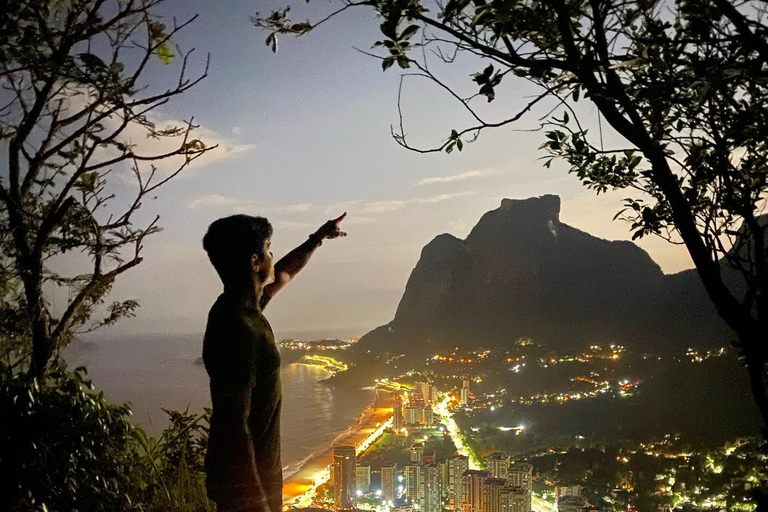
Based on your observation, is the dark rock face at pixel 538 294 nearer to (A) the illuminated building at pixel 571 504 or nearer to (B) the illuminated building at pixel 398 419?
(B) the illuminated building at pixel 398 419

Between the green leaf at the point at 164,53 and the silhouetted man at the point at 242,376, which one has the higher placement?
the green leaf at the point at 164,53

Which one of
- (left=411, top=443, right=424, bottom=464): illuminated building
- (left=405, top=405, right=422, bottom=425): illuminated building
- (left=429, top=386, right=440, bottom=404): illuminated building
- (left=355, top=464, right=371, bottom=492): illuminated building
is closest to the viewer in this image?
(left=355, top=464, right=371, bottom=492): illuminated building

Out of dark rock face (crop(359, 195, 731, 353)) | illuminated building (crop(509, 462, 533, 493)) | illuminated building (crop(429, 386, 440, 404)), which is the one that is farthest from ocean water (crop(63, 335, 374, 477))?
dark rock face (crop(359, 195, 731, 353))

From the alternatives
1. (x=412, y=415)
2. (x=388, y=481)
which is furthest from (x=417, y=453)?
(x=412, y=415)

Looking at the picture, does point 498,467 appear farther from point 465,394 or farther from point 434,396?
point 465,394

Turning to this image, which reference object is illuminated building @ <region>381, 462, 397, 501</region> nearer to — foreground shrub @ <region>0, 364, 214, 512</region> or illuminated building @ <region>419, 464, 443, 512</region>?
illuminated building @ <region>419, 464, 443, 512</region>

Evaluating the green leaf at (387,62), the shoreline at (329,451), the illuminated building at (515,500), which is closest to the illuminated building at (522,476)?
the illuminated building at (515,500)
